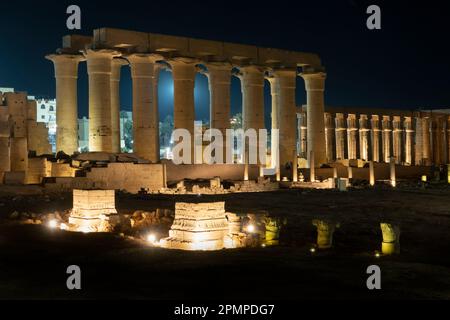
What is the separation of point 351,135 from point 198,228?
4305cm

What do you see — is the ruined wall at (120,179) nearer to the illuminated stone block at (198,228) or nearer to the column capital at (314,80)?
the column capital at (314,80)

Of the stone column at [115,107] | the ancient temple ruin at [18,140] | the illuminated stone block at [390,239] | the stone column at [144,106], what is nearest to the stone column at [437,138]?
the stone column at [115,107]

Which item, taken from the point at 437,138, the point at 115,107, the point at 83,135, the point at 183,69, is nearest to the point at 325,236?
the point at 183,69

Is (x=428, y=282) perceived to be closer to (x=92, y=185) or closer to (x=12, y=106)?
(x=92, y=185)

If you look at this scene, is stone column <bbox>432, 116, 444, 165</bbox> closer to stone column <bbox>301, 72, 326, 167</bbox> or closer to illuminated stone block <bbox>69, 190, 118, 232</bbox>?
stone column <bbox>301, 72, 326, 167</bbox>

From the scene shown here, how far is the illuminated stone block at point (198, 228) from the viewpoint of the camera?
49.0 ft

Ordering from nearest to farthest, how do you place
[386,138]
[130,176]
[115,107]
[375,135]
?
[130,176], [115,107], [375,135], [386,138]

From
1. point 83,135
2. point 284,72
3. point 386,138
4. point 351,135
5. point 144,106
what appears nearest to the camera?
point 144,106

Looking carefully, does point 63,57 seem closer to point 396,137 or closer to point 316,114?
point 316,114

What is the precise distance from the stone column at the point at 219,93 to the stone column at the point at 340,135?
17527 millimetres

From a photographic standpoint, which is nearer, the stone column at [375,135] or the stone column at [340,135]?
the stone column at [340,135]

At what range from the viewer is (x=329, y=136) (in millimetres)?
55594

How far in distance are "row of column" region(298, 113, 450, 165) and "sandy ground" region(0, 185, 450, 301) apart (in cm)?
3491

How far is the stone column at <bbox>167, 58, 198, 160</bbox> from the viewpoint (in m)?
38.2
